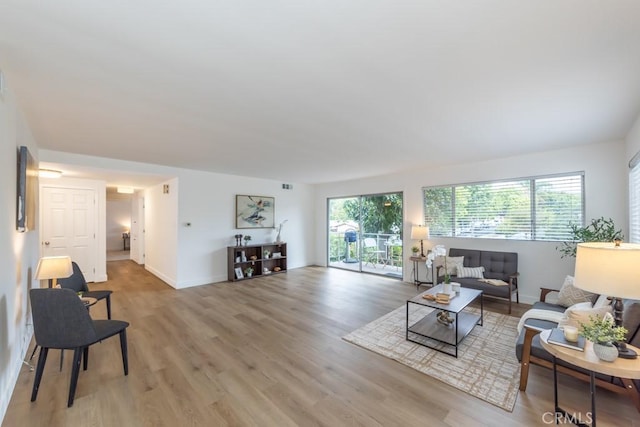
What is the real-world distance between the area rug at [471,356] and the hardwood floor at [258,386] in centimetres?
11

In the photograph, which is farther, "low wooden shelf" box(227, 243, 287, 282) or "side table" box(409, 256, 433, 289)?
"low wooden shelf" box(227, 243, 287, 282)

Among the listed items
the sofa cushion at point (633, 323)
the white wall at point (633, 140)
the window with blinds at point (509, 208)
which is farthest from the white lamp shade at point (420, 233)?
the sofa cushion at point (633, 323)

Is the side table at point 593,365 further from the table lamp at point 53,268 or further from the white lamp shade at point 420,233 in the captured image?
the table lamp at point 53,268

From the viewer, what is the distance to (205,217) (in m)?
5.64

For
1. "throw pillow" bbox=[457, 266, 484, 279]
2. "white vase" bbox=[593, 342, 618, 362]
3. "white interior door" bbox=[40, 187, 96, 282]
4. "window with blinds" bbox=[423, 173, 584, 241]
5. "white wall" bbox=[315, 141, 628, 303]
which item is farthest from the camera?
"white interior door" bbox=[40, 187, 96, 282]

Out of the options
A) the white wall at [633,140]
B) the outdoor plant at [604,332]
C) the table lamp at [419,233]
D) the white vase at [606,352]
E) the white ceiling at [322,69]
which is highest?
the white ceiling at [322,69]

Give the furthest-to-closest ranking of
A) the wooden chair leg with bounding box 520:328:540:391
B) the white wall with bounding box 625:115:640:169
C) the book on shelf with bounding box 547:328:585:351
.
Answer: the white wall with bounding box 625:115:640:169 < the wooden chair leg with bounding box 520:328:540:391 < the book on shelf with bounding box 547:328:585:351

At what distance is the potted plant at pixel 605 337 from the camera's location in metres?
1.51

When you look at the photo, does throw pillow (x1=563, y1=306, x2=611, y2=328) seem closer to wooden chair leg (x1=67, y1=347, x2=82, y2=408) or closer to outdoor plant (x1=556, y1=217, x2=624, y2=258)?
outdoor plant (x1=556, y1=217, x2=624, y2=258)

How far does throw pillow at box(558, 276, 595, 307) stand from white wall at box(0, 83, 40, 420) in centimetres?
513

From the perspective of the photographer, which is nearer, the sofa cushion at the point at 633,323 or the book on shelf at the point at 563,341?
the book on shelf at the point at 563,341

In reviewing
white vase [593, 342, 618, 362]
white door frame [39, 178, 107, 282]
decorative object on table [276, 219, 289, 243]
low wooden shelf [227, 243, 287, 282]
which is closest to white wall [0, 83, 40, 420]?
low wooden shelf [227, 243, 287, 282]

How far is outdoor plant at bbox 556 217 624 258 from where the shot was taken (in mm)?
3304

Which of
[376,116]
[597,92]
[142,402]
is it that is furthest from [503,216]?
[142,402]
